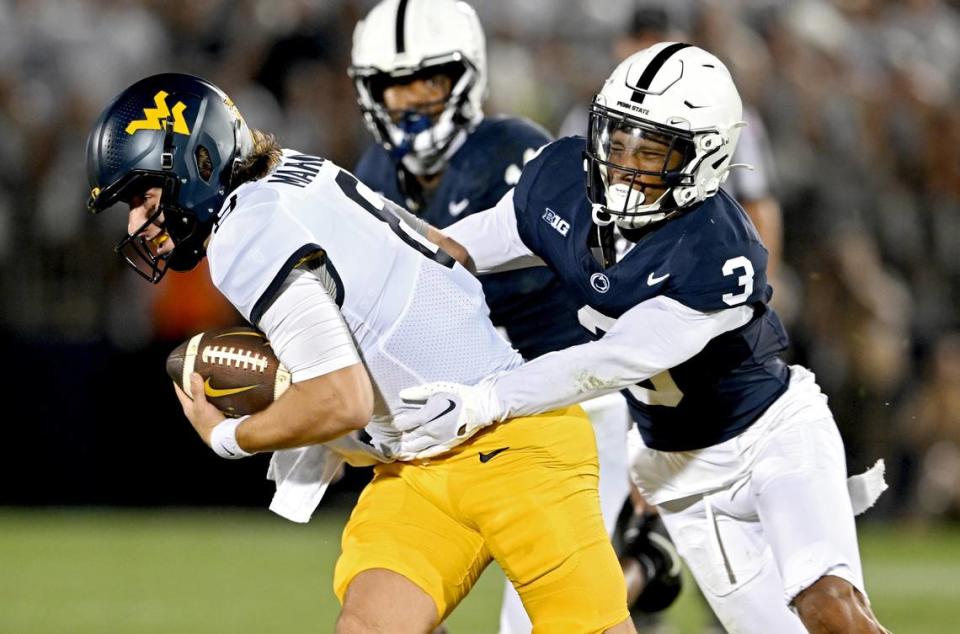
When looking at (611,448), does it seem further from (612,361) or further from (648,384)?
(612,361)

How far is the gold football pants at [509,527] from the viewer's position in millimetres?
3553

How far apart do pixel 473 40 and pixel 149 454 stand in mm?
4774

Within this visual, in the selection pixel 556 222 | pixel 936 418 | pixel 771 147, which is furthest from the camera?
pixel 771 147

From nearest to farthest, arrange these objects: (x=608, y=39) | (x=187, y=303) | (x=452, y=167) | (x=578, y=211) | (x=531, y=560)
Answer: (x=531, y=560), (x=578, y=211), (x=452, y=167), (x=187, y=303), (x=608, y=39)

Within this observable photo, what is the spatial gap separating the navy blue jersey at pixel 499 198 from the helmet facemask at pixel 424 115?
0.19ft

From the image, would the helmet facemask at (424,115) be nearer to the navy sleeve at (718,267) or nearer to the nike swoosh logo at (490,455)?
the navy sleeve at (718,267)

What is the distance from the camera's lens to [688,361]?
404cm

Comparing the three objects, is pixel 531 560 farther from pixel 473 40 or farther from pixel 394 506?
pixel 473 40

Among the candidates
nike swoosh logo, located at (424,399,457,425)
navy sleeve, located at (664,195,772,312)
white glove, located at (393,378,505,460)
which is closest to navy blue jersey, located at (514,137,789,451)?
navy sleeve, located at (664,195,772,312)

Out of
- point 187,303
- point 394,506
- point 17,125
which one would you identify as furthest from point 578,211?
point 17,125

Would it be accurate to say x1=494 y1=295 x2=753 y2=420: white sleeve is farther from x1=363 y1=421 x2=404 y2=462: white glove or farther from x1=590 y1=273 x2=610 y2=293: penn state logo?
x1=363 y1=421 x2=404 y2=462: white glove

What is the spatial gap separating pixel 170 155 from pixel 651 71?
1.25 meters

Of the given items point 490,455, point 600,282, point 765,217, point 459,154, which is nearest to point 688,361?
point 600,282

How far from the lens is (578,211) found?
13.3ft
